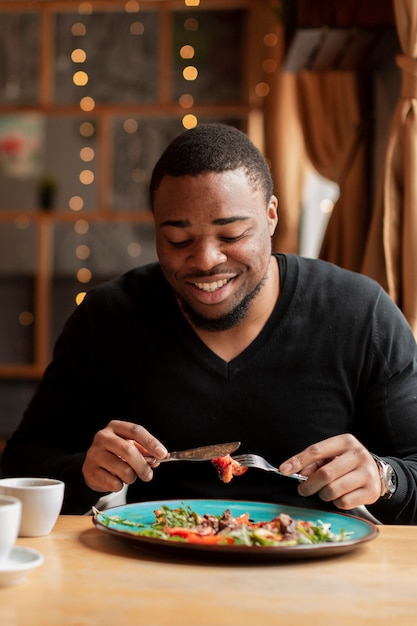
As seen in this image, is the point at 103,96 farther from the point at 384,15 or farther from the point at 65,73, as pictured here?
the point at 384,15

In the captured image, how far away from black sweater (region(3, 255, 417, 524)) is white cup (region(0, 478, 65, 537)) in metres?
0.42

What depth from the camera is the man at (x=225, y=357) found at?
6.01 ft

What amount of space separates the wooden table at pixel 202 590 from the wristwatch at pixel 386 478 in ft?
0.76

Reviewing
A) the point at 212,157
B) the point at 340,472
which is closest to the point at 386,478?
the point at 340,472

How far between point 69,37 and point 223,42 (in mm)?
901

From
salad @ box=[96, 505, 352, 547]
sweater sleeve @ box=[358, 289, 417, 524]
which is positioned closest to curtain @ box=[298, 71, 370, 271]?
sweater sleeve @ box=[358, 289, 417, 524]

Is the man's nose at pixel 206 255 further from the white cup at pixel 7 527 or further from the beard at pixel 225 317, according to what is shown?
the white cup at pixel 7 527

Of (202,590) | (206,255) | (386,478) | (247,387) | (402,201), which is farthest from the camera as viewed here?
(402,201)

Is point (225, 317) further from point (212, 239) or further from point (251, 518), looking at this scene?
point (251, 518)

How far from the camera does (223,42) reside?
522 centimetres

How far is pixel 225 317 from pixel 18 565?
89 cm

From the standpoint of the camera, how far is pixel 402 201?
2.58 m

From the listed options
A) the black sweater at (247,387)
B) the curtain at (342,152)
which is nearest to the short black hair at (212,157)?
the black sweater at (247,387)

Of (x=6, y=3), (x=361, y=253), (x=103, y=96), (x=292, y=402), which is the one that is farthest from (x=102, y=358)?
(x=6, y=3)
